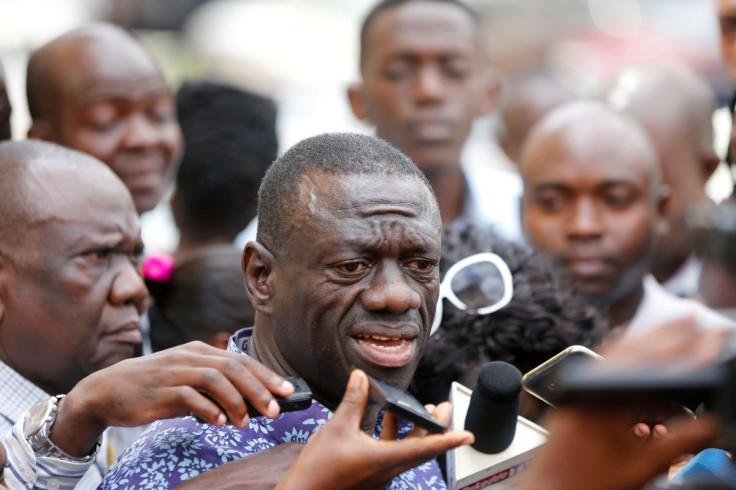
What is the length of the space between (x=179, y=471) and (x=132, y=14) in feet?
39.1

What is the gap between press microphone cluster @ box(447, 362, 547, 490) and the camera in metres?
2.81

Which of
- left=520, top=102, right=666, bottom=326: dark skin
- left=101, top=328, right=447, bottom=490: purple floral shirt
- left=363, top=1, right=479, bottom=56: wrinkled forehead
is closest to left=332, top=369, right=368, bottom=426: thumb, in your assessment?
left=101, top=328, right=447, bottom=490: purple floral shirt

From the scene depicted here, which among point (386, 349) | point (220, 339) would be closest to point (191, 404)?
point (386, 349)

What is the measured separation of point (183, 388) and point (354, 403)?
1.35 feet

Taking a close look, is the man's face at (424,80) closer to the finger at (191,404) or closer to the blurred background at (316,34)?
the finger at (191,404)

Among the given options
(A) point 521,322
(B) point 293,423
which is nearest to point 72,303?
(B) point 293,423

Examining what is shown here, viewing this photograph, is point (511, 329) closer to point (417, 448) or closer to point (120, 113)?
point (417, 448)

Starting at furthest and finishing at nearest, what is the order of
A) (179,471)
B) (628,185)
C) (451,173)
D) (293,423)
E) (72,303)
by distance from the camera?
(451,173) < (628,185) < (72,303) < (293,423) < (179,471)

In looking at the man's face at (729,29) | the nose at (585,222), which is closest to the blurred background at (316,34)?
the man's face at (729,29)

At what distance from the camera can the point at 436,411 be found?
2482 millimetres

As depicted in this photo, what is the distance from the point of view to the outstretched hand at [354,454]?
2295 mm

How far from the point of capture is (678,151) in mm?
5914

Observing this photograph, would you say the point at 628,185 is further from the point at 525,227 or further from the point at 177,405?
the point at 177,405

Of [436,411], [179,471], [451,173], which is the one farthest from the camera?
[451,173]
